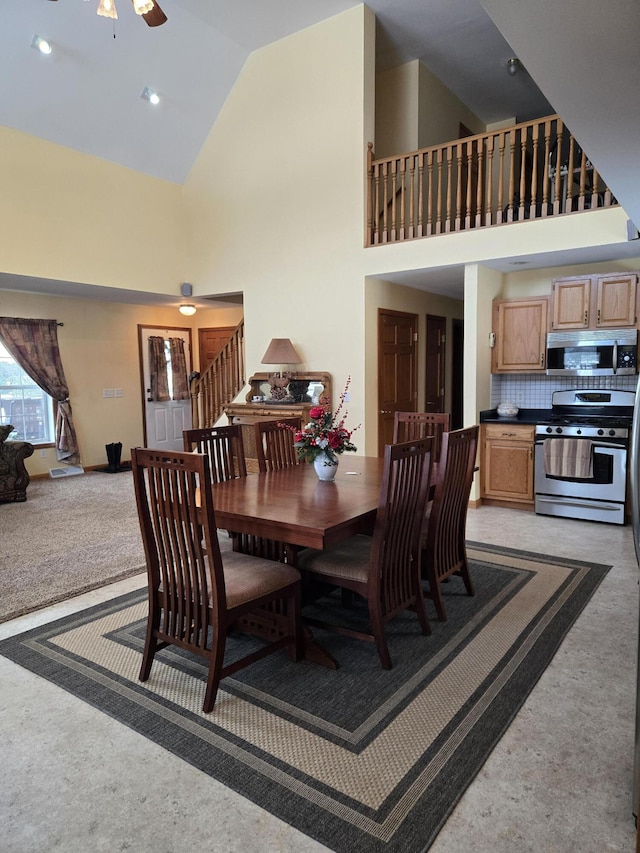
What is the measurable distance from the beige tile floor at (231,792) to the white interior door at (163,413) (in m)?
6.33

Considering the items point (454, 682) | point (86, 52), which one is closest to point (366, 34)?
point (86, 52)

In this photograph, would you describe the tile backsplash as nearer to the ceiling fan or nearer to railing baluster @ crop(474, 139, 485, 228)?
railing baluster @ crop(474, 139, 485, 228)

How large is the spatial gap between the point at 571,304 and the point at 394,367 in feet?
6.56

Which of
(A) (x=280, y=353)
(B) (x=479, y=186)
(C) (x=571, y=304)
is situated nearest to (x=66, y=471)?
(A) (x=280, y=353)

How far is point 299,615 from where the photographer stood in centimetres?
266

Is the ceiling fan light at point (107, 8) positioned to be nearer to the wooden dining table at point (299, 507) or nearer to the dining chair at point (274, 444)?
the dining chair at point (274, 444)

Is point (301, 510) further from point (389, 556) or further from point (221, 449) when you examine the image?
point (221, 449)

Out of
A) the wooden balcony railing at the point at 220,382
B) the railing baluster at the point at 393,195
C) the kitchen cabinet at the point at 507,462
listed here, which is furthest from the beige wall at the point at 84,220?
the kitchen cabinet at the point at 507,462

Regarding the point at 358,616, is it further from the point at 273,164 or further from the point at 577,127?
the point at 273,164

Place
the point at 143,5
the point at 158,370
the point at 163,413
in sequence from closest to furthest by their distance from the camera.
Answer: the point at 143,5
the point at 158,370
the point at 163,413

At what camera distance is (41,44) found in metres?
5.00

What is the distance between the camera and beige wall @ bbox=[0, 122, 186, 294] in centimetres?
565

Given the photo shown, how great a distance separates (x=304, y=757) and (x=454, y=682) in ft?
2.65

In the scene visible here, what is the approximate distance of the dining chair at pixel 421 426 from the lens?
4062 millimetres
